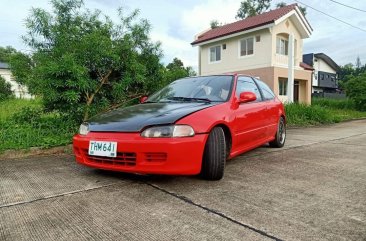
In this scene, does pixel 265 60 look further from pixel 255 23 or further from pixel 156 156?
pixel 156 156

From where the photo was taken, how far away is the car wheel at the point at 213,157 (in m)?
3.14

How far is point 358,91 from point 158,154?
19.2 meters

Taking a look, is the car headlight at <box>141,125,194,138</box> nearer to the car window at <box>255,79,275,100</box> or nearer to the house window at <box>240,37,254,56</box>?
the car window at <box>255,79,275,100</box>

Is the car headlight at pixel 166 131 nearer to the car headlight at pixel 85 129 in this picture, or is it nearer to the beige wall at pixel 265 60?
the car headlight at pixel 85 129

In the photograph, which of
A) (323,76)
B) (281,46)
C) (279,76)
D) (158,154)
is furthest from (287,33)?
(323,76)

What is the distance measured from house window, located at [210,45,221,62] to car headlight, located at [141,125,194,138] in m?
18.6

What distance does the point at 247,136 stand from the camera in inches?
159

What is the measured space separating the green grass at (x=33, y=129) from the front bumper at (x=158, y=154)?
235 centimetres

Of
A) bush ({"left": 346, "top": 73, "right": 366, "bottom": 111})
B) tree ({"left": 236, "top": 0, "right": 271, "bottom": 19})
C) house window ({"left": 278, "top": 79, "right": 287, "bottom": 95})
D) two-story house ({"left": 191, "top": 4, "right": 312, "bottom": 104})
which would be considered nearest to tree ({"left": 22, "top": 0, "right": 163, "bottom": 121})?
two-story house ({"left": 191, "top": 4, "right": 312, "bottom": 104})

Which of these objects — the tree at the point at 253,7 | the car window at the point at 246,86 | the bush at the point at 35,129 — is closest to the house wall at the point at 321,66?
the tree at the point at 253,7

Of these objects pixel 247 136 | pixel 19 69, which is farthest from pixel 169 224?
pixel 19 69

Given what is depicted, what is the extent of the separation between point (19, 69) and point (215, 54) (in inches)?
668

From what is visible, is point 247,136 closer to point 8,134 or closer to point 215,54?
point 8,134

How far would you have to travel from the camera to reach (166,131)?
9.64 ft
